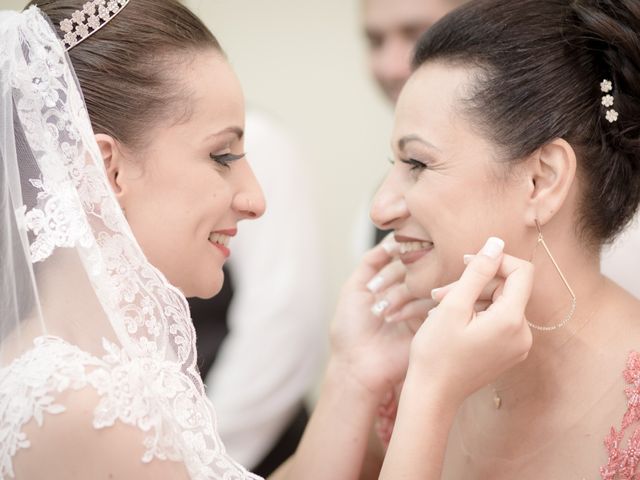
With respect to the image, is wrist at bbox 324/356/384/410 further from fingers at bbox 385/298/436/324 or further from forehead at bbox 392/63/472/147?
forehead at bbox 392/63/472/147

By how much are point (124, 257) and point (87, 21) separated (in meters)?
0.45

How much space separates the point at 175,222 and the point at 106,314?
0.29m

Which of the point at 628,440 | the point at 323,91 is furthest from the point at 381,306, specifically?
the point at 323,91

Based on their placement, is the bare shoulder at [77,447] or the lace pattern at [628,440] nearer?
the bare shoulder at [77,447]

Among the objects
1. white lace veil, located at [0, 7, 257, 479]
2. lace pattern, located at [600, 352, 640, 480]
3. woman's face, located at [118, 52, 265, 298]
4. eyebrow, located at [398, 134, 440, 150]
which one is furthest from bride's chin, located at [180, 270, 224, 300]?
lace pattern, located at [600, 352, 640, 480]

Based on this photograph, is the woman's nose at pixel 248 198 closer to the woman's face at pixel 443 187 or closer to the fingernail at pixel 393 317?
the woman's face at pixel 443 187

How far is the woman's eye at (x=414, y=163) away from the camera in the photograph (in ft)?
5.78

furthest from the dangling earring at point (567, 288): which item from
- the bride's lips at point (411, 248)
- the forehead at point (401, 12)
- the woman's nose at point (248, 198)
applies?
the forehead at point (401, 12)

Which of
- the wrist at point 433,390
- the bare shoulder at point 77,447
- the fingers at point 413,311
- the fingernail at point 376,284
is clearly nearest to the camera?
the bare shoulder at point 77,447

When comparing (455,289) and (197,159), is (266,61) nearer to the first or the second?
(197,159)

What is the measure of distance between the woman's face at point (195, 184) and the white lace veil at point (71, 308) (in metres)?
0.16

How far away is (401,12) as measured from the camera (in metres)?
2.59

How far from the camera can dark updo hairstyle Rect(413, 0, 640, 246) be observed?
1.64 m

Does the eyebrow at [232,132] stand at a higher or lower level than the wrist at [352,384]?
higher
